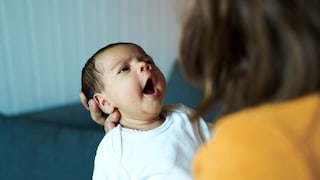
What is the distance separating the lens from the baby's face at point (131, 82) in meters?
1.05

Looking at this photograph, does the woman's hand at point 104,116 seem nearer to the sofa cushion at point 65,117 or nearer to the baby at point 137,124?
the baby at point 137,124

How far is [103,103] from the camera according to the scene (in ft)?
3.64

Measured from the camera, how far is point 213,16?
57 centimetres

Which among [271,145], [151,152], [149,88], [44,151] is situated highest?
[271,145]

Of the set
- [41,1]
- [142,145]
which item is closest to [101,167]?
[142,145]

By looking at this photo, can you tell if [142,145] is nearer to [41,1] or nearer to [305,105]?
[305,105]

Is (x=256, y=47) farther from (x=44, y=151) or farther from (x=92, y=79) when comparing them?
(x=44, y=151)

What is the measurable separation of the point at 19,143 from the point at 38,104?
0.93 feet

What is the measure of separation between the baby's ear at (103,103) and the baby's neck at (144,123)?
5 cm

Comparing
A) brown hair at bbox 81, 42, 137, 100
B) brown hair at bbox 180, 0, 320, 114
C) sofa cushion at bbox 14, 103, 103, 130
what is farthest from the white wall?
brown hair at bbox 180, 0, 320, 114

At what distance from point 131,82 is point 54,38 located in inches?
34.2

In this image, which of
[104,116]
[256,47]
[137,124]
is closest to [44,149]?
[104,116]

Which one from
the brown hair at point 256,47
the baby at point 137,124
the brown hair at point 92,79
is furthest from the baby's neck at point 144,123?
the brown hair at point 256,47

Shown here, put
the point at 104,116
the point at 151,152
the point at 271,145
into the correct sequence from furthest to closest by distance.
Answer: the point at 104,116 → the point at 151,152 → the point at 271,145
